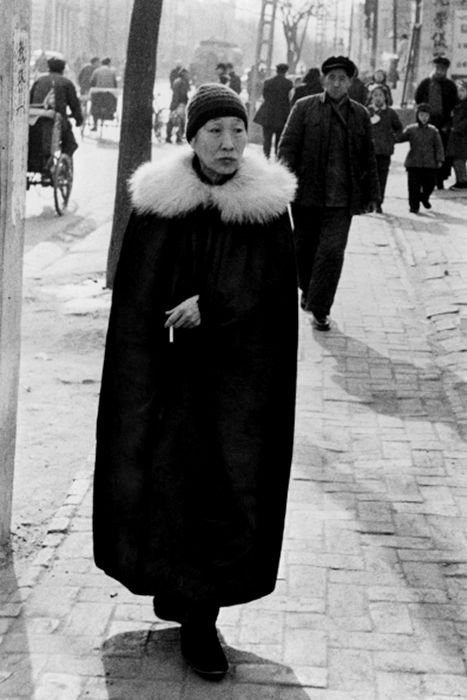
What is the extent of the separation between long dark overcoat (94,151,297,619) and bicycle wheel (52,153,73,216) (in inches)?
455

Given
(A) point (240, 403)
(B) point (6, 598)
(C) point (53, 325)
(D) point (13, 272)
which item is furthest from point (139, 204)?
(C) point (53, 325)

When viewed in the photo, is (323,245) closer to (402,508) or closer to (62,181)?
(402,508)

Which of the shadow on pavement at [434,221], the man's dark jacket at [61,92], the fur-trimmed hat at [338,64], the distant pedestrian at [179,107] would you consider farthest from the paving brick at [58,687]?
the distant pedestrian at [179,107]

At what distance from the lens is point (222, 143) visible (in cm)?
407

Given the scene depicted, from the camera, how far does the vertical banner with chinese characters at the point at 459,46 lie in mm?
26766

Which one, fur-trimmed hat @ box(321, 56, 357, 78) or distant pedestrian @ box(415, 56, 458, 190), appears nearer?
fur-trimmed hat @ box(321, 56, 357, 78)

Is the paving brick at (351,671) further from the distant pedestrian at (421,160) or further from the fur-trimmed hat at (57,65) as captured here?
the fur-trimmed hat at (57,65)

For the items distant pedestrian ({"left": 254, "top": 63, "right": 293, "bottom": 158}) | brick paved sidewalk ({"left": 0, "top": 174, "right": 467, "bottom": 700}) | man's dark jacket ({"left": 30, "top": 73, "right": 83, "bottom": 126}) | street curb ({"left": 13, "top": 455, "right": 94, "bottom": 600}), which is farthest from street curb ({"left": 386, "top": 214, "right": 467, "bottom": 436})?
distant pedestrian ({"left": 254, "top": 63, "right": 293, "bottom": 158})

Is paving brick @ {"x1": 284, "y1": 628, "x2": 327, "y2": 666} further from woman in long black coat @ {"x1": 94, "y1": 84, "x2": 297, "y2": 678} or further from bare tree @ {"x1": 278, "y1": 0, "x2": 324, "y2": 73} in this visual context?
bare tree @ {"x1": 278, "y1": 0, "x2": 324, "y2": 73}

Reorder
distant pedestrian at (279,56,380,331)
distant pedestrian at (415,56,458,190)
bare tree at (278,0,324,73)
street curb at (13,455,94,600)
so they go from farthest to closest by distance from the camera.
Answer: bare tree at (278,0,324,73) → distant pedestrian at (415,56,458,190) → distant pedestrian at (279,56,380,331) → street curb at (13,455,94,600)

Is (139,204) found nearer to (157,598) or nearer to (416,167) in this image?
(157,598)

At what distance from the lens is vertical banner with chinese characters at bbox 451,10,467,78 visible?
26.8 meters

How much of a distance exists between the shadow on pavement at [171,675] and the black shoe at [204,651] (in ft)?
0.09

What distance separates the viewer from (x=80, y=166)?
73.4 ft
